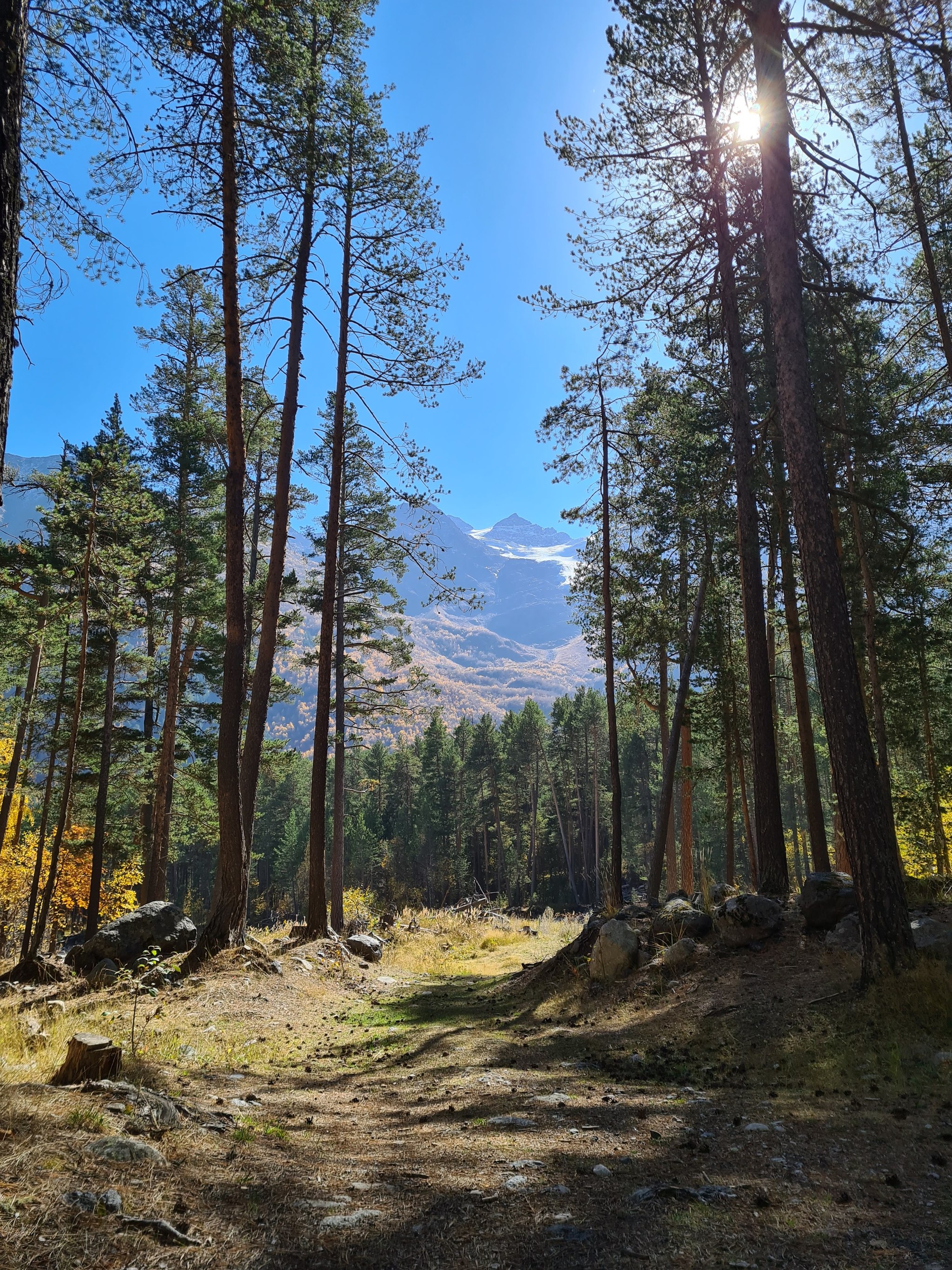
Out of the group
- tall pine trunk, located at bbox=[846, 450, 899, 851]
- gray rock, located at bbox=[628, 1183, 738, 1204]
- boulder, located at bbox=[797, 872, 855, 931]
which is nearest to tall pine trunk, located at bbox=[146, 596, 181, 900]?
boulder, located at bbox=[797, 872, 855, 931]

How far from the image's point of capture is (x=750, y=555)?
11.0 m

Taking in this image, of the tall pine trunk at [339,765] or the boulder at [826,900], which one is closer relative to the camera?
the boulder at [826,900]

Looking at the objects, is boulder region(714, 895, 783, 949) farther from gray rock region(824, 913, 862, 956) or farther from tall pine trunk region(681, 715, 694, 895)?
tall pine trunk region(681, 715, 694, 895)

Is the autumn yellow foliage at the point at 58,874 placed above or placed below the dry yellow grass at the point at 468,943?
above

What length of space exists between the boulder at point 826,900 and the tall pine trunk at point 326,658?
331 inches

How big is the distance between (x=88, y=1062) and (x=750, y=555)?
10.5m

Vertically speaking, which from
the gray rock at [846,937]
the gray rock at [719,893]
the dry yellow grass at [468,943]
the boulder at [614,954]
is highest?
the gray rock at [719,893]

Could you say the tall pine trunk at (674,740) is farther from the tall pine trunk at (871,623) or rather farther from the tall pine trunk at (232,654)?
the tall pine trunk at (232,654)

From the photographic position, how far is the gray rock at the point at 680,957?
8547 mm

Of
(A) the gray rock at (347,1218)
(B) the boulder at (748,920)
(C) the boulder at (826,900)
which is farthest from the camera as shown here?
(B) the boulder at (748,920)

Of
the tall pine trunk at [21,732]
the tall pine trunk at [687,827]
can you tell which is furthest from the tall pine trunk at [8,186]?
the tall pine trunk at [687,827]

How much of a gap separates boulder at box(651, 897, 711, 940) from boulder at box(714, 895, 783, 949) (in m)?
0.53

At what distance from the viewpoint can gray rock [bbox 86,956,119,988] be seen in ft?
32.2

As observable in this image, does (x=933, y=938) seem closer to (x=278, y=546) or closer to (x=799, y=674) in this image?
(x=799, y=674)
